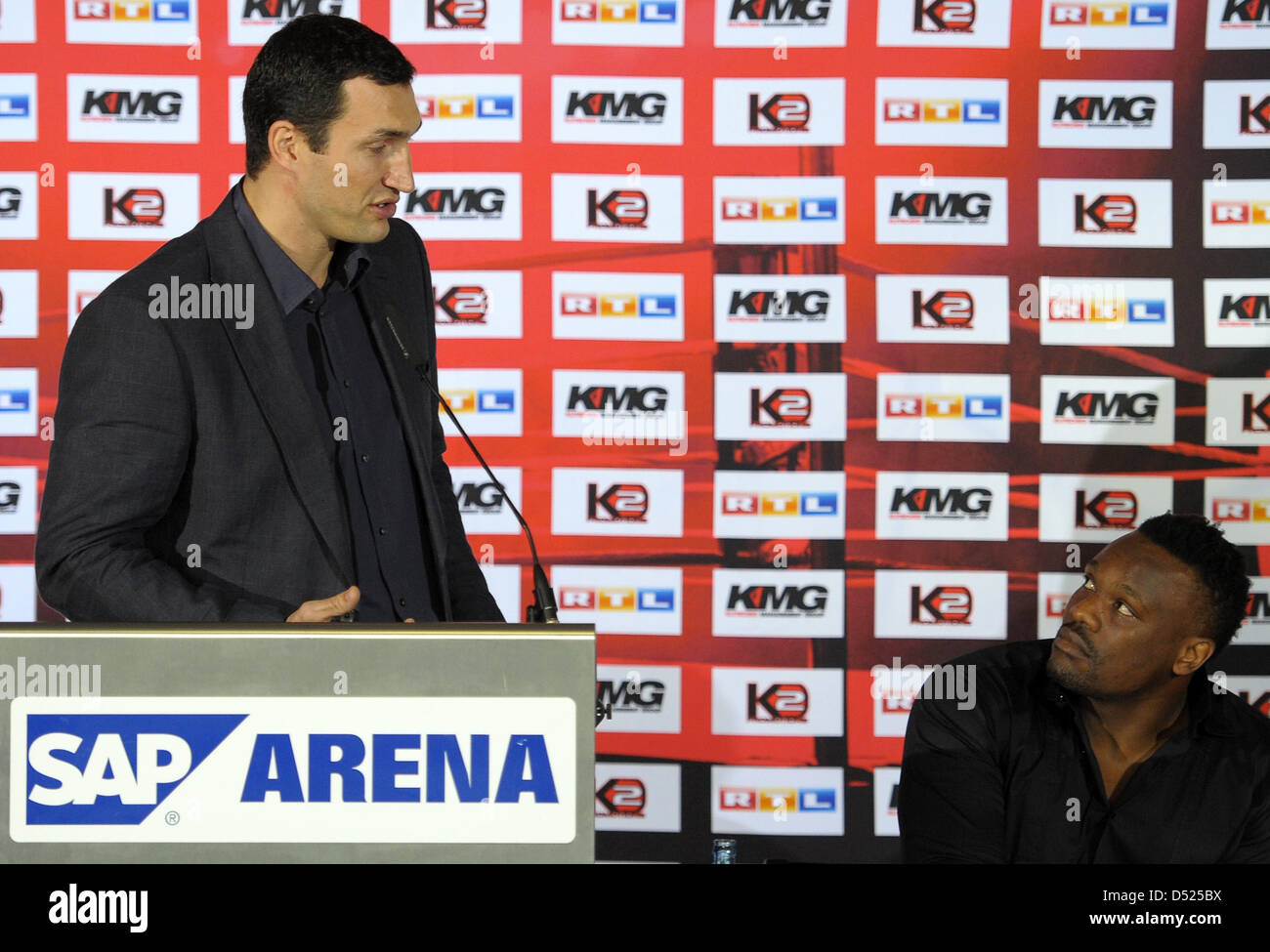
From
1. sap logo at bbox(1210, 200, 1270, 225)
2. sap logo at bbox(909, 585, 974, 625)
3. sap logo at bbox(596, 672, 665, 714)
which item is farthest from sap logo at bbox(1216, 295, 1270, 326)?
sap logo at bbox(596, 672, 665, 714)

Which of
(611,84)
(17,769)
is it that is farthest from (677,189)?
(17,769)

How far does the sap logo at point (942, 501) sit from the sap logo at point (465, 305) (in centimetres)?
125

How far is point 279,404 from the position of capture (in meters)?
1.53

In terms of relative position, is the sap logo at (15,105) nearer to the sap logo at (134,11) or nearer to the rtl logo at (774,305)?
the sap logo at (134,11)

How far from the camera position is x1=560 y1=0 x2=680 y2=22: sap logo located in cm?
352

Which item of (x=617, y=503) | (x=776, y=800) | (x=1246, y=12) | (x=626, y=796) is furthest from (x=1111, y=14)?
(x=626, y=796)

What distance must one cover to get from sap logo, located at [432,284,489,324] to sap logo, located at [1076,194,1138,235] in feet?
5.45

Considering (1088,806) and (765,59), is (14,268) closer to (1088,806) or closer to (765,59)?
(765,59)

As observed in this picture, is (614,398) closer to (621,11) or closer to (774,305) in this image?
(774,305)

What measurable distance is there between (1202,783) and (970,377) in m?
1.68

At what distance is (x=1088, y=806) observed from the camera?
2061 mm

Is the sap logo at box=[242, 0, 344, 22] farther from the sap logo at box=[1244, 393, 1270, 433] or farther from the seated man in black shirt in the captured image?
the sap logo at box=[1244, 393, 1270, 433]

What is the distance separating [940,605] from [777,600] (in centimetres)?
46

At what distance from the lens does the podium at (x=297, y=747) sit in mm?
1077
